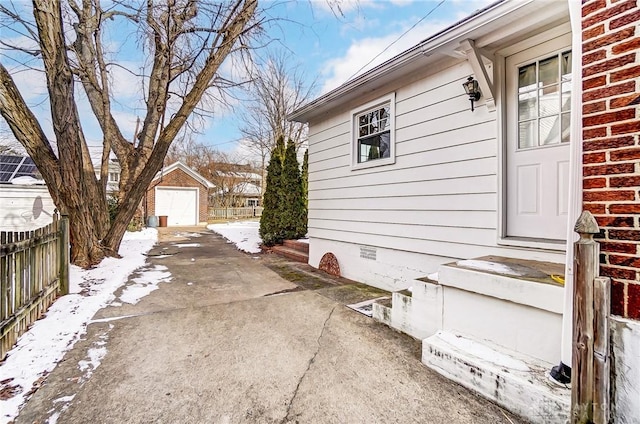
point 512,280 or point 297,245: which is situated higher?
point 512,280

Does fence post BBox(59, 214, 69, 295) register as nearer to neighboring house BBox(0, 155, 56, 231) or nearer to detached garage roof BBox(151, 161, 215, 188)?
neighboring house BBox(0, 155, 56, 231)

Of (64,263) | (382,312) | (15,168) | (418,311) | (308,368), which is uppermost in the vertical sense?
(15,168)

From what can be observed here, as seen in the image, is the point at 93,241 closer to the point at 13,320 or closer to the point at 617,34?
the point at 13,320

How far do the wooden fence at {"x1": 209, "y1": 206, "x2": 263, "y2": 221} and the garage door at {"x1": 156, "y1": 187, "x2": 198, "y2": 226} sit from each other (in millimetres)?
3436

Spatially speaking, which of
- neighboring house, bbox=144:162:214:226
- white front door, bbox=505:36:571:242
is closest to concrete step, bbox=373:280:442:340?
white front door, bbox=505:36:571:242

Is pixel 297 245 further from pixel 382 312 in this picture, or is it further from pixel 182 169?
pixel 182 169

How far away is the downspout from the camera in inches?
69.7

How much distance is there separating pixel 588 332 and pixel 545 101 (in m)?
2.37

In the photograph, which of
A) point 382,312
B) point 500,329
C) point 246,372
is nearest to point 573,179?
point 500,329

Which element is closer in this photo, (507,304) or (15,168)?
(507,304)

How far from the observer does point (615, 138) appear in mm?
1604

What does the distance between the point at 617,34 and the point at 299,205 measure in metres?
7.78

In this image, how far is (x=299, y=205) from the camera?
9047 millimetres

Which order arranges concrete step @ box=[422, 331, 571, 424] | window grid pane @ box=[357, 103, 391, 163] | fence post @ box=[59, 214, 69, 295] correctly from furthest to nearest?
window grid pane @ box=[357, 103, 391, 163] < fence post @ box=[59, 214, 69, 295] < concrete step @ box=[422, 331, 571, 424]
